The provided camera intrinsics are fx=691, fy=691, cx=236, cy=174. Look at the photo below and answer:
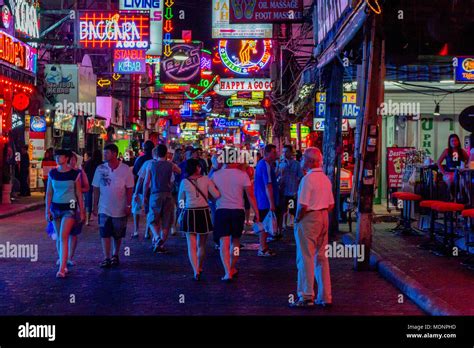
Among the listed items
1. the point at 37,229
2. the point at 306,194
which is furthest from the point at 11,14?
the point at 306,194

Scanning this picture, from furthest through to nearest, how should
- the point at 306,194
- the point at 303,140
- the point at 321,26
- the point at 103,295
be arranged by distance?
the point at 303,140
the point at 321,26
the point at 103,295
the point at 306,194

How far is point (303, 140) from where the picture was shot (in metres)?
35.5

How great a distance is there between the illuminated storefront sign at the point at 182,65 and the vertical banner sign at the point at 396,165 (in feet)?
34.7

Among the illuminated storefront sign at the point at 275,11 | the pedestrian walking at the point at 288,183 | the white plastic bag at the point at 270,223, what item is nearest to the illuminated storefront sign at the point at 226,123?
the illuminated storefront sign at the point at 275,11

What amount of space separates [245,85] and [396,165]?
10.0 meters

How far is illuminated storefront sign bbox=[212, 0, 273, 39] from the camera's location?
→ 23.1 metres

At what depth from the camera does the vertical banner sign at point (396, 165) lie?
19828 millimetres

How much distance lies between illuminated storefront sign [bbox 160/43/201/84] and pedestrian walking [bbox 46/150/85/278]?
17.7m

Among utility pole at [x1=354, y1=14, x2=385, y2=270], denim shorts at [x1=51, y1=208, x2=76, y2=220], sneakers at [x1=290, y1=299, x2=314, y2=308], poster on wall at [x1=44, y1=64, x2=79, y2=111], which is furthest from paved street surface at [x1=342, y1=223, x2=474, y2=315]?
poster on wall at [x1=44, y1=64, x2=79, y2=111]

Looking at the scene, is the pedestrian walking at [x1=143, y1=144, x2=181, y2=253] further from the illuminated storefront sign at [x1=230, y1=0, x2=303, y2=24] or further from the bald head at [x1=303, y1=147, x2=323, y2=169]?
the illuminated storefront sign at [x1=230, y1=0, x2=303, y2=24]

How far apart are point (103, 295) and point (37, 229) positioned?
27.7 feet

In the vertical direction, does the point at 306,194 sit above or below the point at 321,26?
below

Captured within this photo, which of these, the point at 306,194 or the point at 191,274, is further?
the point at 191,274

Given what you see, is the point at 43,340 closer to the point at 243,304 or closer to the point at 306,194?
the point at 243,304
